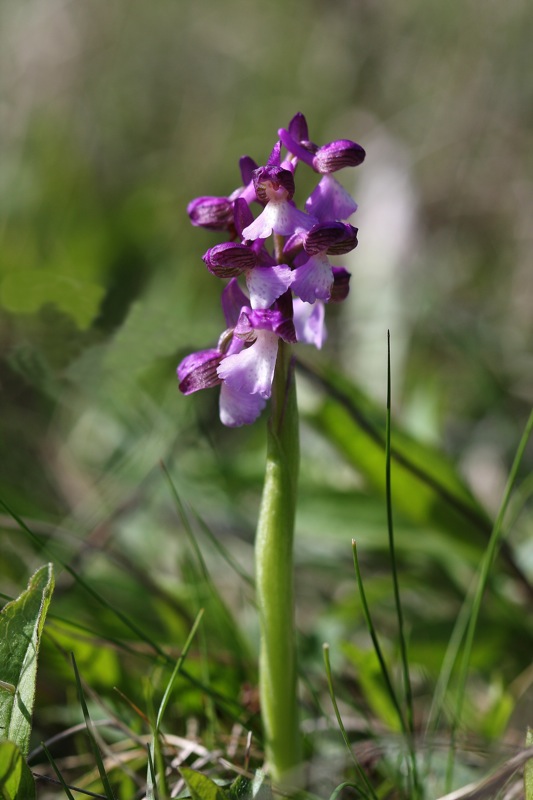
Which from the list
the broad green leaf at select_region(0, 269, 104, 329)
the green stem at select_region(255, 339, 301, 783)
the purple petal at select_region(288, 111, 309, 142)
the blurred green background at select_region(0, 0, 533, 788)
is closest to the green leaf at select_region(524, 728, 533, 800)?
the green stem at select_region(255, 339, 301, 783)

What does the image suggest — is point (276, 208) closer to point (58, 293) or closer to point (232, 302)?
point (232, 302)

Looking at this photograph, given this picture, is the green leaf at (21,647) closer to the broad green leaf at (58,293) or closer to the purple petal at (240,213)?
the purple petal at (240,213)

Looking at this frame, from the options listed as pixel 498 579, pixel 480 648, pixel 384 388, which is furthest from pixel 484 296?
pixel 480 648

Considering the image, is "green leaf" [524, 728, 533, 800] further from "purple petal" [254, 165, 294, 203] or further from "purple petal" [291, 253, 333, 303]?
"purple petal" [254, 165, 294, 203]

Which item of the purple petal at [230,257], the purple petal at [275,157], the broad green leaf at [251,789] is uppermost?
the purple petal at [275,157]

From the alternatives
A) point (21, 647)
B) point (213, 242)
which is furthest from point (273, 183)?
point (213, 242)

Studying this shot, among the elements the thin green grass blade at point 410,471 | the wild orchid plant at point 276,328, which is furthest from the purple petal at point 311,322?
the thin green grass blade at point 410,471
